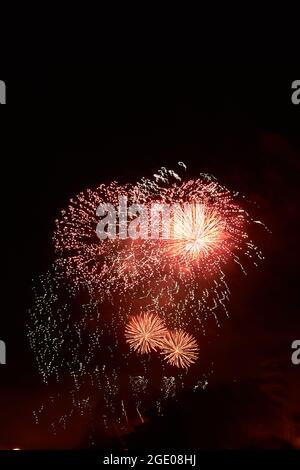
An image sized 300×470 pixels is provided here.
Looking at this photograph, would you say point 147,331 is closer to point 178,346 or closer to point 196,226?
point 178,346

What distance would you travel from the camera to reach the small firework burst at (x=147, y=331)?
1409 centimetres

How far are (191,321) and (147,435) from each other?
4.69 m

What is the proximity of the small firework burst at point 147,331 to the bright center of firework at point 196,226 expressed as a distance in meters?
3.15

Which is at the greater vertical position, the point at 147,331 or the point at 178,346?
the point at 147,331

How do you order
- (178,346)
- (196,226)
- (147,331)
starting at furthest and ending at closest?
(178,346) < (147,331) < (196,226)

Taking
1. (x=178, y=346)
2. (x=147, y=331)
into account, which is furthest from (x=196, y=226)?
(x=178, y=346)

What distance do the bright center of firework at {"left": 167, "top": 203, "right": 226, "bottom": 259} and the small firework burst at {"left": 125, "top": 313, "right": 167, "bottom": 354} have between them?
3153mm

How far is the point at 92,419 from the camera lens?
58.9 ft

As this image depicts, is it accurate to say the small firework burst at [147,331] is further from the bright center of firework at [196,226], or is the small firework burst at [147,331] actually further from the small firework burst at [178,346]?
the bright center of firework at [196,226]

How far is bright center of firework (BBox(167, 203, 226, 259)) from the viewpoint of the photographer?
11414mm

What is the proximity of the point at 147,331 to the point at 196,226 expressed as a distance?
390cm

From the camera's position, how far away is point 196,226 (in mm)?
11375

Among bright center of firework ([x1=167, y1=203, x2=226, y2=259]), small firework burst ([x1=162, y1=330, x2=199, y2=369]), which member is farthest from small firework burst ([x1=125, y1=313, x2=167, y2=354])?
bright center of firework ([x1=167, y1=203, x2=226, y2=259])
